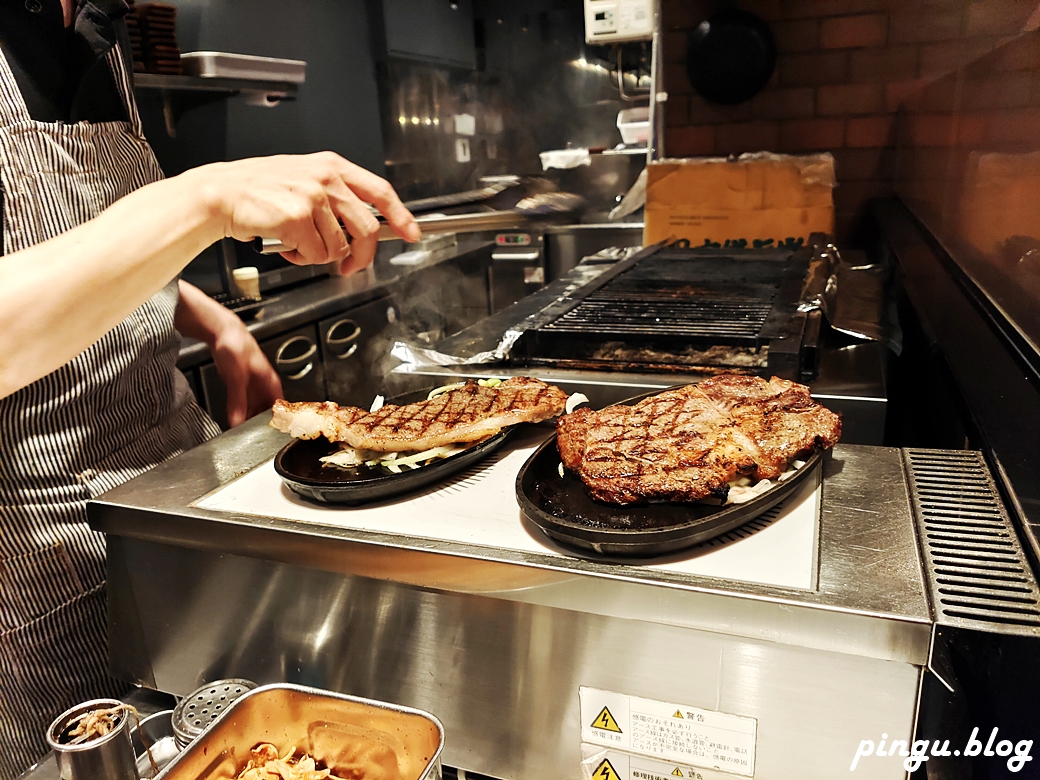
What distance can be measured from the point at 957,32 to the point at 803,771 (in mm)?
3227

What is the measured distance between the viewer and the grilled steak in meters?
1.16

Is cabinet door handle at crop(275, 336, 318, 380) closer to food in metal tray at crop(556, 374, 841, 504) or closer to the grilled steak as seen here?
the grilled steak

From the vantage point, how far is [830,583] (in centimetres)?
83

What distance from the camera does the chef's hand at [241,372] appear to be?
1.78 metres

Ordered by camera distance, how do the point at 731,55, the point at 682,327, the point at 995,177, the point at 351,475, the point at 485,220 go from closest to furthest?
the point at 351,475
the point at 995,177
the point at 485,220
the point at 682,327
the point at 731,55

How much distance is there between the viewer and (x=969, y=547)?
35.2 inches

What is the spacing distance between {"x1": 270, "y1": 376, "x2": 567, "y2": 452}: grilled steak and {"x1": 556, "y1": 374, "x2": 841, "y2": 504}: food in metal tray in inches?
4.4

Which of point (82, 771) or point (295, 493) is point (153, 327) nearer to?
point (295, 493)

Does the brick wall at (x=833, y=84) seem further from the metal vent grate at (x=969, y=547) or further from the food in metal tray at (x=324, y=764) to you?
the food in metal tray at (x=324, y=764)

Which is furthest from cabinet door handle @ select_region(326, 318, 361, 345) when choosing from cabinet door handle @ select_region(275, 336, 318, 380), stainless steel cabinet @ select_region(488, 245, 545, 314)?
stainless steel cabinet @ select_region(488, 245, 545, 314)

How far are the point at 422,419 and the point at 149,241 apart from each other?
0.49m

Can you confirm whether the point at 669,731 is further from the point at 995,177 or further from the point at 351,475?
the point at 995,177

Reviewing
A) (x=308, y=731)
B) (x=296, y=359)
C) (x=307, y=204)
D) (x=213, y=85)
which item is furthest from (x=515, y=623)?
(x=213, y=85)

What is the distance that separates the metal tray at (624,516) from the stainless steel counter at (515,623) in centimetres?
4
